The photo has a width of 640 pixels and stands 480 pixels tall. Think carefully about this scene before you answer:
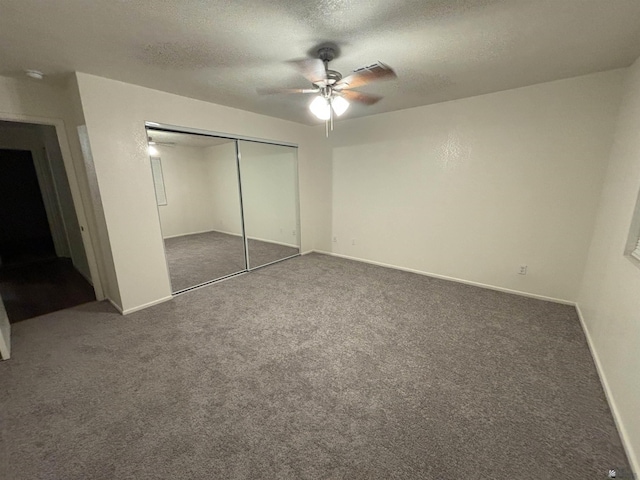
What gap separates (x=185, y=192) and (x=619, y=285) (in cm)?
734

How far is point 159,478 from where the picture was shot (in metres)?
1.25

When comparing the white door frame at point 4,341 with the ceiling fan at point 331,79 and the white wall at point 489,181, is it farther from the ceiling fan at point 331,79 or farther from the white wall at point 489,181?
the white wall at point 489,181

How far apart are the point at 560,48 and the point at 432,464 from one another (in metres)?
3.02

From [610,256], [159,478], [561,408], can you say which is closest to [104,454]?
[159,478]

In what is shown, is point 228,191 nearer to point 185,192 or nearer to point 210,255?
point 185,192

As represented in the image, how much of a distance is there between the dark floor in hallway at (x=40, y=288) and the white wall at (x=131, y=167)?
3.11 feet

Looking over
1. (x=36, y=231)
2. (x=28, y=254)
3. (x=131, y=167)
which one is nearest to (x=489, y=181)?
(x=131, y=167)

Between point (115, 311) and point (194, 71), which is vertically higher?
point (194, 71)

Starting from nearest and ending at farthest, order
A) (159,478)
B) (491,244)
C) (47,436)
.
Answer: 1. (159,478)
2. (47,436)
3. (491,244)

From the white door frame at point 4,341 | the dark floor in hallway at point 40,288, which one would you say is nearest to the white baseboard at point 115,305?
the dark floor in hallway at point 40,288

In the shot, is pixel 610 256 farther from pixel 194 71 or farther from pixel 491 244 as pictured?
pixel 194 71

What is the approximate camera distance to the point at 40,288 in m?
3.55

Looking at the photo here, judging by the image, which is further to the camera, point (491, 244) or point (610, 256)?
point (491, 244)

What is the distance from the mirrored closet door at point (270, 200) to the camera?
493 centimetres
